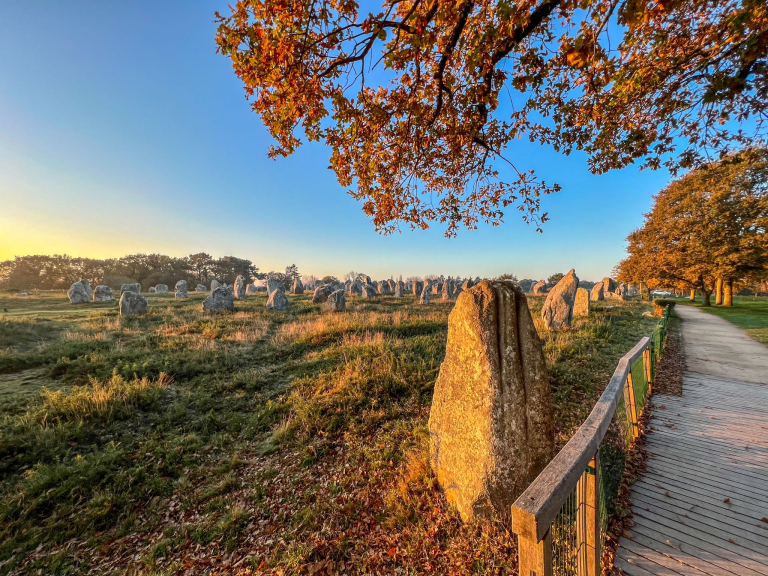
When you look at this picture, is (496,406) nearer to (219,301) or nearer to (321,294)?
(219,301)

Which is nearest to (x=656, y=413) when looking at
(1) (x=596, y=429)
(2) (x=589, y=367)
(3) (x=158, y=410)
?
(2) (x=589, y=367)

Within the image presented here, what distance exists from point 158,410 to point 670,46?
10.7 meters

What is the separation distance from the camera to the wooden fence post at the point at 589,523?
2.18 m

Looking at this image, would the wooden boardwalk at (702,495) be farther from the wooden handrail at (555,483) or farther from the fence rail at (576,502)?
the wooden handrail at (555,483)

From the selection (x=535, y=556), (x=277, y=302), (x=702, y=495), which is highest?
(x=277, y=302)

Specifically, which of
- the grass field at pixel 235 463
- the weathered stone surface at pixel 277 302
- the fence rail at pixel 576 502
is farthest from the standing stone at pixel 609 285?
the fence rail at pixel 576 502

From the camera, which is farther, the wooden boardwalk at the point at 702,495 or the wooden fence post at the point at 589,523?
the wooden boardwalk at the point at 702,495

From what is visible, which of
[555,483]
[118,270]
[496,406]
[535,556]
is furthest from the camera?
[118,270]

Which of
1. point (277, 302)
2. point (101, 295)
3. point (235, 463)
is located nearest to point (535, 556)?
point (235, 463)

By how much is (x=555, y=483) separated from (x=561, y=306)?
12999mm

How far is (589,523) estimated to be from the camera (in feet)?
7.28

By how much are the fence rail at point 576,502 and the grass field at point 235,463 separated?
1.94 feet

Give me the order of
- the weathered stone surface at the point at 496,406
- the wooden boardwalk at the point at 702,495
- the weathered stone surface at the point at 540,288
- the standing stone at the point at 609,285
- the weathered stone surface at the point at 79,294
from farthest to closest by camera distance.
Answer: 1. the weathered stone surface at the point at 540,288
2. the standing stone at the point at 609,285
3. the weathered stone surface at the point at 79,294
4. the weathered stone surface at the point at 496,406
5. the wooden boardwalk at the point at 702,495

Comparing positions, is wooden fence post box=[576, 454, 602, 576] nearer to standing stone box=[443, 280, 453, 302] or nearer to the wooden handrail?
the wooden handrail
